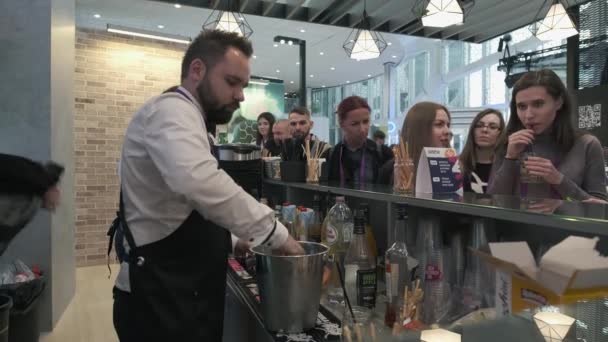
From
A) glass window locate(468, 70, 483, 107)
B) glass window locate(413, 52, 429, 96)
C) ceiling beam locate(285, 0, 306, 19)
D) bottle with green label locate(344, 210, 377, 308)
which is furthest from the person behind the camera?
glass window locate(413, 52, 429, 96)

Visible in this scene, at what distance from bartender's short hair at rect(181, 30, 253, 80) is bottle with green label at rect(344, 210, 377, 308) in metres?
0.68

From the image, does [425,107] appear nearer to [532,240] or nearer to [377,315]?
[532,240]

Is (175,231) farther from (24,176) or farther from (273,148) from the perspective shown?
(273,148)

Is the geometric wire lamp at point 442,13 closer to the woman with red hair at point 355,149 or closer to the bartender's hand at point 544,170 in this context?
the woman with red hair at point 355,149

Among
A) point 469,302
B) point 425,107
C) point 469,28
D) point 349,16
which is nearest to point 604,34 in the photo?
point 469,28

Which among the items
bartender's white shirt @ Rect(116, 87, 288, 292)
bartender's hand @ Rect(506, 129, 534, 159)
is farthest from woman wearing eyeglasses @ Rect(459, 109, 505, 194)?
bartender's white shirt @ Rect(116, 87, 288, 292)

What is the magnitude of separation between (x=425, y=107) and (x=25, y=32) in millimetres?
3209

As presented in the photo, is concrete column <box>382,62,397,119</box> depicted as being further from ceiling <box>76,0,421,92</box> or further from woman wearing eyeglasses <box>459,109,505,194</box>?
woman wearing eyeglasses <box>459,109,505,194</box>

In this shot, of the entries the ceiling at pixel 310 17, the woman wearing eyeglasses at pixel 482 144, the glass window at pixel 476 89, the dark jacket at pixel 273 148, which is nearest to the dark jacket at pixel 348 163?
the woman wearing eyeglasses at pixel 482 144

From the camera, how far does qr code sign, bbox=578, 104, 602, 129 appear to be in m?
4.58

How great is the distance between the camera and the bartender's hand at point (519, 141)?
1.49 m

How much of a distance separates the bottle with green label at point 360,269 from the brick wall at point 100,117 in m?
4.84

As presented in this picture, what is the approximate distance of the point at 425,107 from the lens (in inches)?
73.5

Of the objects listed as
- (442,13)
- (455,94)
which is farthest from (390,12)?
(455,94)
